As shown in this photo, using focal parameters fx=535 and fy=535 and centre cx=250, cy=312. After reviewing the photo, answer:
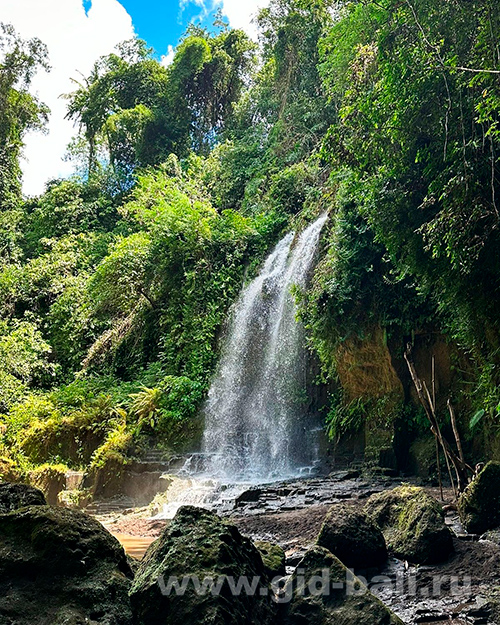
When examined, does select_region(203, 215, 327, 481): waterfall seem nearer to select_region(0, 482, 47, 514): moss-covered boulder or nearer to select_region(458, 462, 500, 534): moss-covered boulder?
A: select_region(458, 462, 500, 534): moss-covered boulder

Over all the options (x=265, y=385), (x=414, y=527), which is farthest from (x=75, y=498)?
(x=414, y=527)

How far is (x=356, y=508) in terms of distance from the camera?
15.7 feet

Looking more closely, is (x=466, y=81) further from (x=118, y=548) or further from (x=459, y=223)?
(x=118, y=548)

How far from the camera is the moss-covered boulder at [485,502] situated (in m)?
4.84

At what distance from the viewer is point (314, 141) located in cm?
1922

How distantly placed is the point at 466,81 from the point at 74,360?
14762 millimetres

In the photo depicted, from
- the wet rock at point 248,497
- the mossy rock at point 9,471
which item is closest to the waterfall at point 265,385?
the wet rock at point 248,497

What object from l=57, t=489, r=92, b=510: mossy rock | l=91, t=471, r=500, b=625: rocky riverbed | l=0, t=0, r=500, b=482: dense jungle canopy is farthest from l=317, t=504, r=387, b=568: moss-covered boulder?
l=57, t=489, r=92, b=510: mossy rock

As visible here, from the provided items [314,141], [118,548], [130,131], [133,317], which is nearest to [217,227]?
[133,317]

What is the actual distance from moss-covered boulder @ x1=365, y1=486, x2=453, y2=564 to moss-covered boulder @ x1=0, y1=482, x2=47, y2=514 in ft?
9.57

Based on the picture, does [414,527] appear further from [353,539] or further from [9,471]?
[9,471]

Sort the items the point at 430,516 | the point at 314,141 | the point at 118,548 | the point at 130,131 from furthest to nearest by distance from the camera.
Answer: the point at 130,131 < the point at 314,141 < the point at 430,516 < the point at 118,548

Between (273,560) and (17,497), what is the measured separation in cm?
194

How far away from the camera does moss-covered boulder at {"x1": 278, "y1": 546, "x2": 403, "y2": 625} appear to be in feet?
9.59
